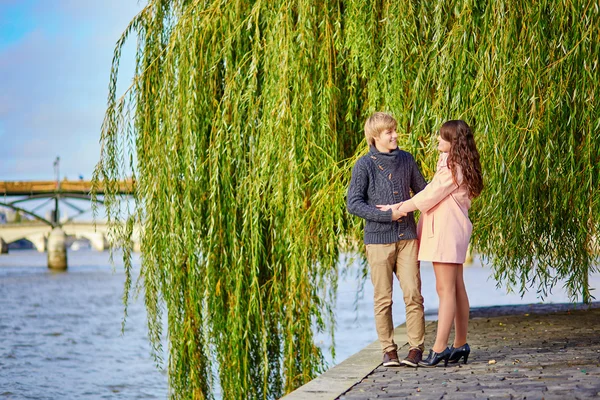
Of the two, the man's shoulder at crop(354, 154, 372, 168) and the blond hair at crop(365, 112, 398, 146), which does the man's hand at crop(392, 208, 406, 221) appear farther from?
the blond hair at crop(365, 112, 398, 146)

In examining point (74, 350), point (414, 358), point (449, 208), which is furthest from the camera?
point (74, 350)

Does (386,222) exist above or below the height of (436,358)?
above

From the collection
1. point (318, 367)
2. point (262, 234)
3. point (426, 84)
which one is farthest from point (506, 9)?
point (318, 367)

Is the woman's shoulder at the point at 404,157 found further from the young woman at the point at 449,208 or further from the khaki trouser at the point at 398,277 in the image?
the khaki trouser at the point at 398,277

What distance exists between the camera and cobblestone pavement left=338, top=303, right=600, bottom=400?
14.6 feet

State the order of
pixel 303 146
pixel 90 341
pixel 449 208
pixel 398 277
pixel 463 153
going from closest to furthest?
pixel 463 153, pixel 449 208, pixel 398 277, pixel 303 146, pixel 90 341

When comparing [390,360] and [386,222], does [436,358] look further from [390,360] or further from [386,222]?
[386,222]

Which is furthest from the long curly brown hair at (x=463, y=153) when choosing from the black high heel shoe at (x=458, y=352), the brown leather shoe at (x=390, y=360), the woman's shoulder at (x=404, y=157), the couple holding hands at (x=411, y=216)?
the brown leather shoe at (x=390, y=360)

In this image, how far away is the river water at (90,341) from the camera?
14.1 meters

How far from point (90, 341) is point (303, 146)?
634 inches

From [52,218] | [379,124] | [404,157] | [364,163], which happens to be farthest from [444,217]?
[52,218]

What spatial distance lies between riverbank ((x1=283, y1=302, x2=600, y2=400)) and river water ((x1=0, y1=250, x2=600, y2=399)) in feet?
2.56

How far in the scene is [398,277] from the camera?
5.25 m

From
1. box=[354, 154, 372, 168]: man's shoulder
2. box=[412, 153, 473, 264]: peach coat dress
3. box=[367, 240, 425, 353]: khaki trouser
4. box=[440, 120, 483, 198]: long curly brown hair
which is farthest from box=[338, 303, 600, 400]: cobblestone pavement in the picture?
box=[354, 154, 372, 168]: man's shoulder
